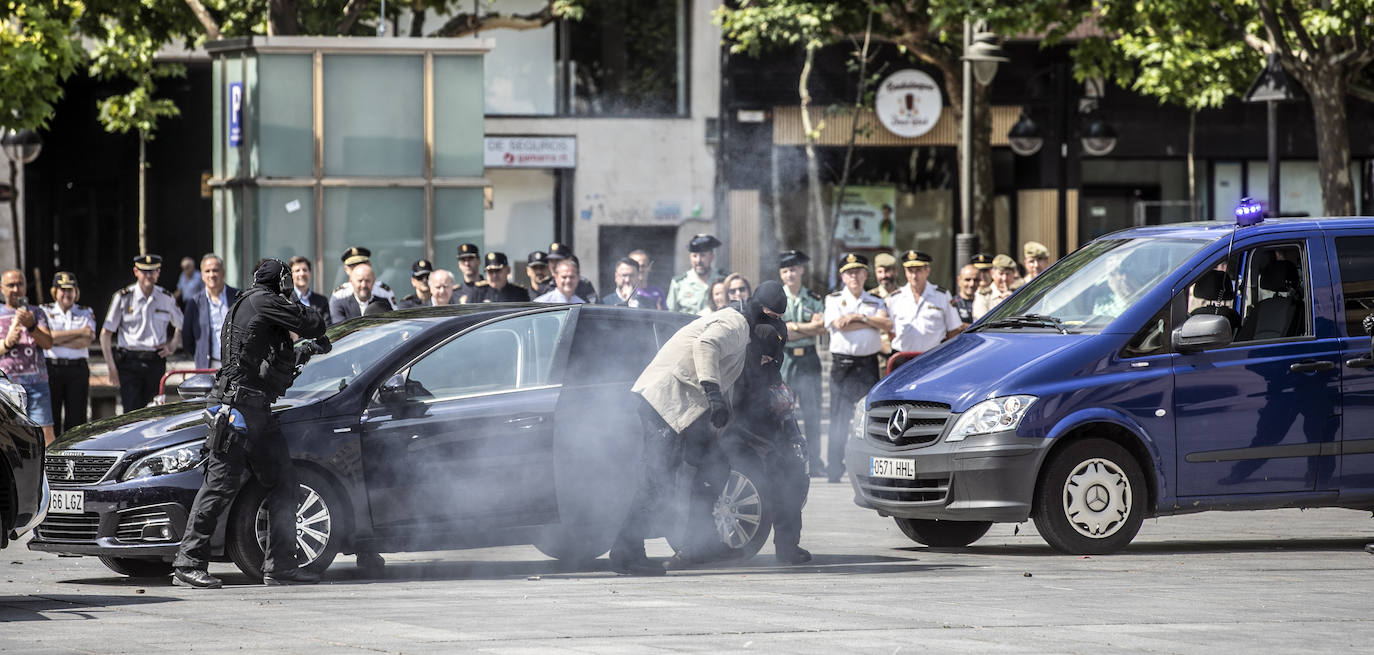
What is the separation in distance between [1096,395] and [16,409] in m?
5.37

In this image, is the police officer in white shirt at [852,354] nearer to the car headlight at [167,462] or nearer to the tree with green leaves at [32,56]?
the car headlight at [167,462]

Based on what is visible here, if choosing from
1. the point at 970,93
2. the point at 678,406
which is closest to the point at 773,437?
the point at 678,406

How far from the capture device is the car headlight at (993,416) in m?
10.5

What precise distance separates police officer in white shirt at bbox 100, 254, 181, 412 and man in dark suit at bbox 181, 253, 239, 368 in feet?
1.65

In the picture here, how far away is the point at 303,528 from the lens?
9.74 metres

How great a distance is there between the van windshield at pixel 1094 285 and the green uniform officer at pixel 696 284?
4.51 metres

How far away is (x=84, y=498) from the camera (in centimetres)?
968

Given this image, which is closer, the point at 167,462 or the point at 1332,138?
the point at 167,462

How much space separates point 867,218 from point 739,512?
20560 mm

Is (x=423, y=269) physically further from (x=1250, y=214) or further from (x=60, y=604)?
(x=60, y=604)

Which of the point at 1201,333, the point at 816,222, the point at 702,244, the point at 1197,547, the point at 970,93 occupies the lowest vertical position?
the point at 1197,547

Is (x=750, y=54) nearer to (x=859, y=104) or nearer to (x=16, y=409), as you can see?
(x=859, y=104)

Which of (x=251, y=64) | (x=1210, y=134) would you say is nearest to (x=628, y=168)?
(x=1210, y=134)

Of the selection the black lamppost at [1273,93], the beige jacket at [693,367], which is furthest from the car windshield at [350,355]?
the black lamppost at [1273,93]
